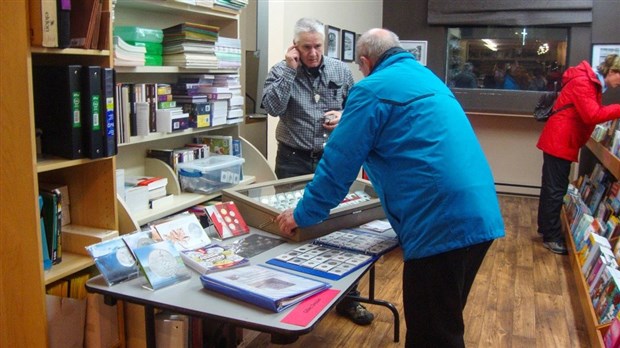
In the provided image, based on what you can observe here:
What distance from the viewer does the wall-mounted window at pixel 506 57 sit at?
6.42 metres

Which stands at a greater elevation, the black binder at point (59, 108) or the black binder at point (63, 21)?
the black binder at point (63, 21)

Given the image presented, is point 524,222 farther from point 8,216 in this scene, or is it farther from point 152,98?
point 8,216

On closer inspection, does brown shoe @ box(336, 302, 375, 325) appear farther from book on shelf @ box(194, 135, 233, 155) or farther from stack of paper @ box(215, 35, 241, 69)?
stack of paper @ box(215, 35, 241, 69)

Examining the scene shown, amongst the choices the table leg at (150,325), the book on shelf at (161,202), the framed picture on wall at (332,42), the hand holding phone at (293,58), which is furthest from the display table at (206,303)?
the framed picture on wall at (332,42)

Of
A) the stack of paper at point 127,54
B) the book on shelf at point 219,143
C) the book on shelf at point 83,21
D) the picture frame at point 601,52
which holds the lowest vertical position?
the book on shelf at point 219,143

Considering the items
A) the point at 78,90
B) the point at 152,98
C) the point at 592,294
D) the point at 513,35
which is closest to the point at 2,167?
the point at 78,90

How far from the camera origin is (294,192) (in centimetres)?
268

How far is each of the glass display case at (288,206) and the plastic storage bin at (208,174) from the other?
1.36 feet

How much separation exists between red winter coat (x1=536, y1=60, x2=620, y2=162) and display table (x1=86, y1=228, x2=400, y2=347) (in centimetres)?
306

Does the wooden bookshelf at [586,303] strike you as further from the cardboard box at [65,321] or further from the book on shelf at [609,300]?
the cardboard box at [65,321]

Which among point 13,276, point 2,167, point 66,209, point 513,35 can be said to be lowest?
point 13,276

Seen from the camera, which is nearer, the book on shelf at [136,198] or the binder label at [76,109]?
the binder label at [76,109]

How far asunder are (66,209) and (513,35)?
18.3 ft

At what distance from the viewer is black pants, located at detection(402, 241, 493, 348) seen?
1957 millimetres
